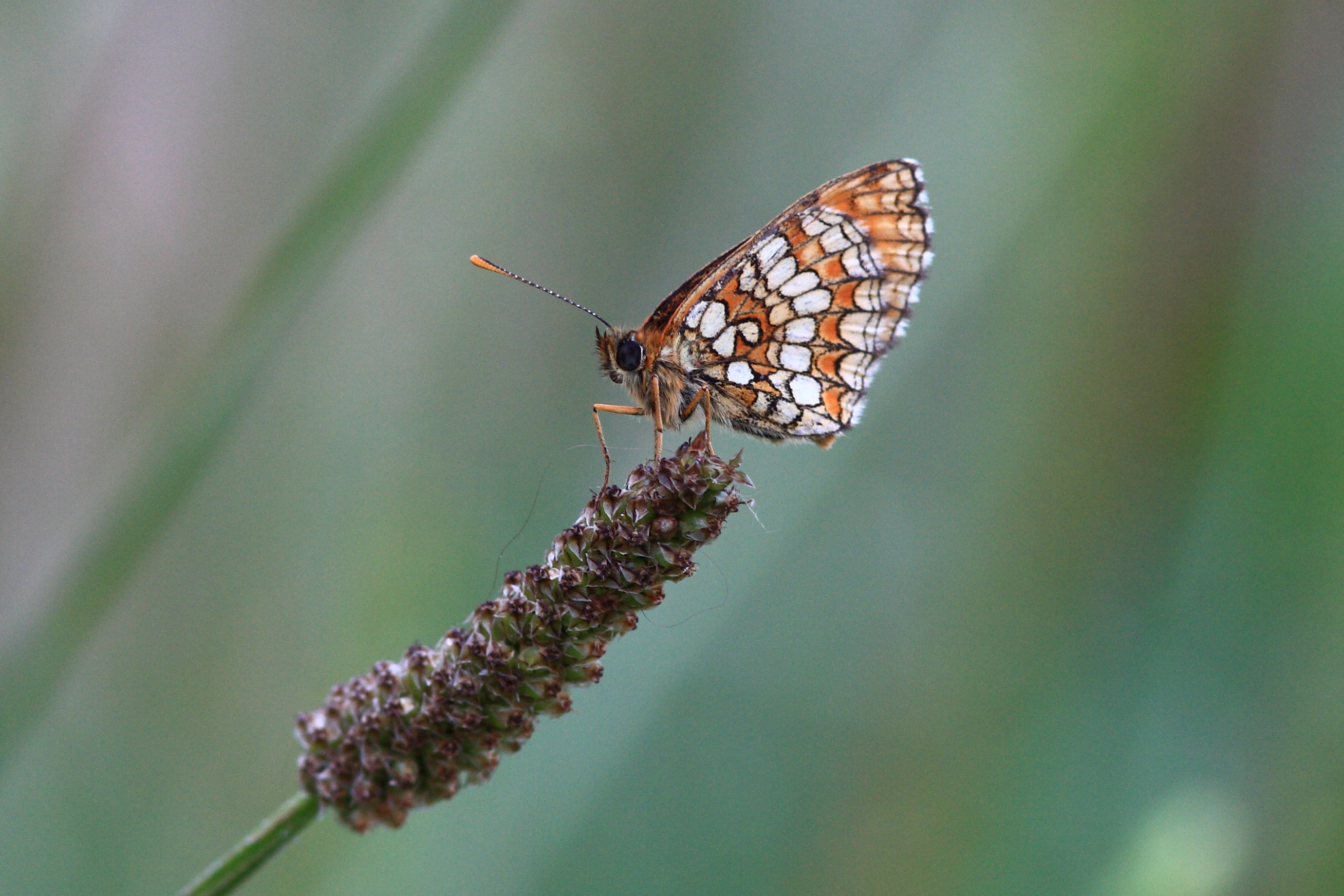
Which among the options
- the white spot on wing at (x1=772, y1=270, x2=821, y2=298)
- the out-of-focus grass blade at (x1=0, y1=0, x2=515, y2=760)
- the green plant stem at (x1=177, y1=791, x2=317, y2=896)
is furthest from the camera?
the white spot on wing at (x1=772, y1=270, x2=821, y2=298)

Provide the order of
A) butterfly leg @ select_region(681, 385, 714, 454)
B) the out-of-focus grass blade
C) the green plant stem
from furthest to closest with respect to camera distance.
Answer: butterfly leg @ select_region(681, 385, 714, 454)
the out-of-focus grass blade
the green plant stem

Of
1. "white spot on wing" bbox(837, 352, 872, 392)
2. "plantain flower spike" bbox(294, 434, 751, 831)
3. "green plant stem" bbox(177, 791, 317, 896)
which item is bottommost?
"green plant stem" bbox(177, 791, 317, 896)

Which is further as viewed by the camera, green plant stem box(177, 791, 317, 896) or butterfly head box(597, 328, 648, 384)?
butterfly head box(597, 328, 648, 384)

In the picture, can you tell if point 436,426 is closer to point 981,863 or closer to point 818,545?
point 818,545

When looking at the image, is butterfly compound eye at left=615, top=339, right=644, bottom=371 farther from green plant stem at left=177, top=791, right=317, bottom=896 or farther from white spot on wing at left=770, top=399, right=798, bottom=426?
green plant stem at left=177, top=791, right=317, bottom=896

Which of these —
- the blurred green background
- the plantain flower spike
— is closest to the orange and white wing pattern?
the blurred green background

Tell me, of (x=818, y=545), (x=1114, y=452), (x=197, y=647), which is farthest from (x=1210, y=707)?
(x=197, y=647)

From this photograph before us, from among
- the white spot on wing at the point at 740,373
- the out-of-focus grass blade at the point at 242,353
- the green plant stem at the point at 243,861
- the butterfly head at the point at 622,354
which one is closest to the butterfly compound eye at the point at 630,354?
the butterfly head at the point at 622,354
